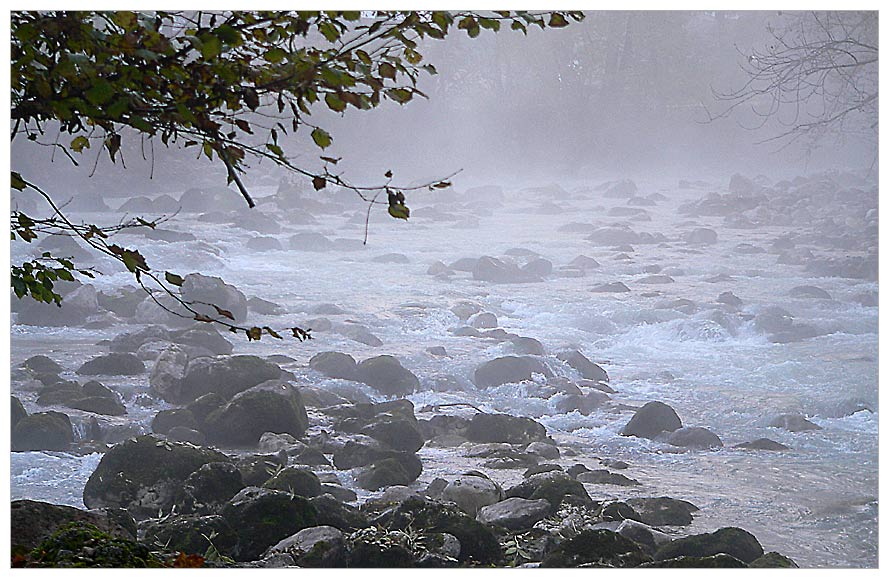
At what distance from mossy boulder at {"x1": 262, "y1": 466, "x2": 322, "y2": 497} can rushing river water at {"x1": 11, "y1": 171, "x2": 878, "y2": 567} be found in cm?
70

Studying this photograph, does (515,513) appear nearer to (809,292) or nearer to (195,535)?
(195,535)

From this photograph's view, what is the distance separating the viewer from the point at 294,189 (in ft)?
21.6

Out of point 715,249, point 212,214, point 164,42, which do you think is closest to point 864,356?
point 715,249

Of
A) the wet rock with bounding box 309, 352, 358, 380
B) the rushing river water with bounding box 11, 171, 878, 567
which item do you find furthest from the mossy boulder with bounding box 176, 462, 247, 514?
the wet rock with bounding box 309, 352, 358, 380

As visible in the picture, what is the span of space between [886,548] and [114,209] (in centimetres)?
595

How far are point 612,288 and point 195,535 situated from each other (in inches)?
161

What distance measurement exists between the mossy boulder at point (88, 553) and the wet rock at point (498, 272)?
15.9 feet

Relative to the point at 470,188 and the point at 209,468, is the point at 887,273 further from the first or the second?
the point at 470,188

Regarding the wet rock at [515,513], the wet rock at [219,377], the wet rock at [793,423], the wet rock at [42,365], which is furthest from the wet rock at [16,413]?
the wet rock at [793,423]

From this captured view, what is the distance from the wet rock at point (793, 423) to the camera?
489 cm

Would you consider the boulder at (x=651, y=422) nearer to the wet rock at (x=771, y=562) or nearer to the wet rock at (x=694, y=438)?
the wet rock at (x=694, y=438)

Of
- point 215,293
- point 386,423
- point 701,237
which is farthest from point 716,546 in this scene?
point 215,293

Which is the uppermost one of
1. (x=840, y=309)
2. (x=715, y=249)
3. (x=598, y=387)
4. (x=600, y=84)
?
(x=600, y=84)

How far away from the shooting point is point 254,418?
14.8 feet
